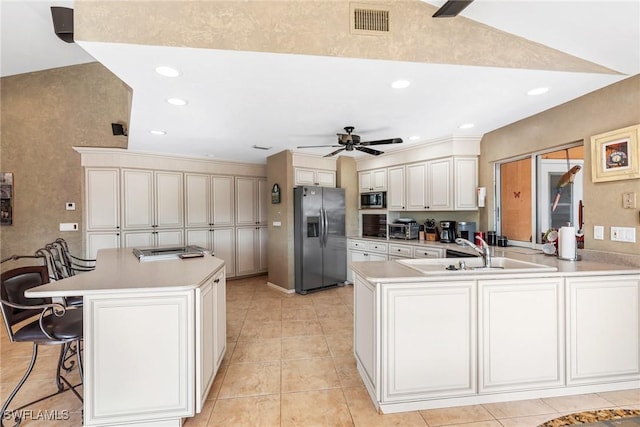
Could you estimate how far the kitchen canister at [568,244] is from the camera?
8.28ft

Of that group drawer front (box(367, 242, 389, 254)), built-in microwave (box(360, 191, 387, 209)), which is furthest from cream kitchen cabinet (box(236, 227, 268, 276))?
drawer front (box(367, 242, 389, 254))

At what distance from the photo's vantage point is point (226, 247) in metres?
5.59

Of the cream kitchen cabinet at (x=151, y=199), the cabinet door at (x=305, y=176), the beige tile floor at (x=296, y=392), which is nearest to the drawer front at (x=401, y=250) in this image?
the beige tile floor at (x=296, y=392)

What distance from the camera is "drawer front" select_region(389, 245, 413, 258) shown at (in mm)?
4201

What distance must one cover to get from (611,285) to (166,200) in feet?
18.4

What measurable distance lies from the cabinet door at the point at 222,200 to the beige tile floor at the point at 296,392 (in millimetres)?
2598

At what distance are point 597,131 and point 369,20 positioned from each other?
2.20 meters

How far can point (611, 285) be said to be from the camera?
6.89ft

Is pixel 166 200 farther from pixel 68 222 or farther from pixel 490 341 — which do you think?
pixel 490 341

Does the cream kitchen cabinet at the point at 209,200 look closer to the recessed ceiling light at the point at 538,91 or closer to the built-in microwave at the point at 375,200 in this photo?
the built-in microwave at the point at 375,200

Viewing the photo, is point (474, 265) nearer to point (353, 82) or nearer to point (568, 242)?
point (568, 242)

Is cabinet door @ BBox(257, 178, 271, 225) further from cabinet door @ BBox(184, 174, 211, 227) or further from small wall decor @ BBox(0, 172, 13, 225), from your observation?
small wall decor @ BBox(0, 172, 13, 225)

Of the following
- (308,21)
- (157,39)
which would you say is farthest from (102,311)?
(308,21)

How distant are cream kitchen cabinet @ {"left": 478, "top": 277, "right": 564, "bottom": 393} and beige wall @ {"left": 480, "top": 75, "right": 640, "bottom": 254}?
86 cm
